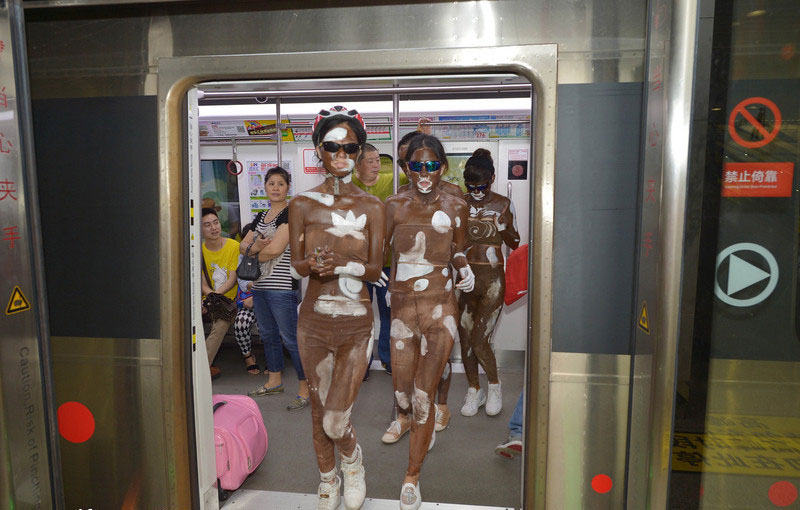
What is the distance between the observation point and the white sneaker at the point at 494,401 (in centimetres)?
391

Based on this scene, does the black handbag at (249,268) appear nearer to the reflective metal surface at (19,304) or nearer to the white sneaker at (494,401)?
the reflective metal surface at (19,304)

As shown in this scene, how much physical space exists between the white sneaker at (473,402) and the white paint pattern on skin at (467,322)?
→ 1.70 ft

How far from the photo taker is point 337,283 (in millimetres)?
2561

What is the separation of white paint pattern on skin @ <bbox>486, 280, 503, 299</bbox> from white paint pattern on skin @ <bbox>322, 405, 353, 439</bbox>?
1.70 meters

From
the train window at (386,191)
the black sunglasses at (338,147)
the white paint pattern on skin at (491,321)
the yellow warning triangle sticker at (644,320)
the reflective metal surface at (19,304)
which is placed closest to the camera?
the yellow warning triangle sticker at (644,320)

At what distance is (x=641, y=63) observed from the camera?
2.07 m

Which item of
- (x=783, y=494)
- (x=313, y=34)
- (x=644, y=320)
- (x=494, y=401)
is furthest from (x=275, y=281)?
(x=783, y=494)

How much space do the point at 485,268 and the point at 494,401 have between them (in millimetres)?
1076

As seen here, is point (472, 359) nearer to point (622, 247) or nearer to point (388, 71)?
point (622, 247)

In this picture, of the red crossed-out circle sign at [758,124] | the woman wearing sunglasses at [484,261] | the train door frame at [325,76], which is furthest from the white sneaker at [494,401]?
the red crossed-out circle sign at [758,124]

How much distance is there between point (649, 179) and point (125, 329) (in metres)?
2.48

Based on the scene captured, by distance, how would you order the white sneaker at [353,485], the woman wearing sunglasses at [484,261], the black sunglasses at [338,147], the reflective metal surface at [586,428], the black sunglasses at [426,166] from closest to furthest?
the reflective metal surface at [586,428] → the black sunglasses at [338,147] → the white sneaker at [353,485] → the black sunglasses at [426,166] → the woman wearing sunglasses at [484,261]

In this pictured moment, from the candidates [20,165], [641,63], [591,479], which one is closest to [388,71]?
[641,63]

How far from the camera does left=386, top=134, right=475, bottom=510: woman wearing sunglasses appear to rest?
2.80 m
